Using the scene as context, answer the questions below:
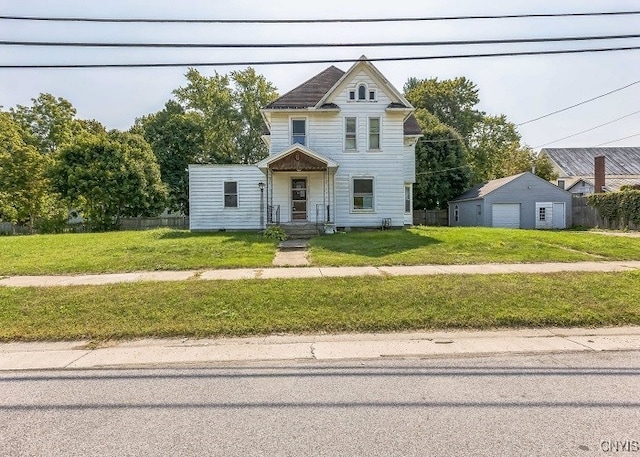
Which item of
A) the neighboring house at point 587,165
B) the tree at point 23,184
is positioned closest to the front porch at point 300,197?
the tree at point 23,184

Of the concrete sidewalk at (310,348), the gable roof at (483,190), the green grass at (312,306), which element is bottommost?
the concrete sidewalk at (310,348)

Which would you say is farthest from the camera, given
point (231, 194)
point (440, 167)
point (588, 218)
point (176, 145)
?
point (176, 145)

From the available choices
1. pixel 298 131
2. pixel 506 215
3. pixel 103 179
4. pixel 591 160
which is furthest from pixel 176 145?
pixel 591 160

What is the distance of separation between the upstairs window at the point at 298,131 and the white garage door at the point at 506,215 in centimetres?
1714

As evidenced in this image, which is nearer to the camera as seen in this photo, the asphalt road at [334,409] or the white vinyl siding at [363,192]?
the asphalt road at [334,409]

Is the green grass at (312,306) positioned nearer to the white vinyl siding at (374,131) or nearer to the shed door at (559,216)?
the white vinyl siding at (374,131)

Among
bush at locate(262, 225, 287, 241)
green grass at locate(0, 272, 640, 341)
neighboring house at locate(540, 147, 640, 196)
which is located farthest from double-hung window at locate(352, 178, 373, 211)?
neighboring house at locate(540, 147, 640, 196)

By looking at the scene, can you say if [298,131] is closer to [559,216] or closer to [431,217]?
[431,217]

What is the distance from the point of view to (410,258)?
38.2ft

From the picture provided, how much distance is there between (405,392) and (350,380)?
24.7 inches

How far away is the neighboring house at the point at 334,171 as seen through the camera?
19141 mm

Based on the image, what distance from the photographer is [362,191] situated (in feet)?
64.4

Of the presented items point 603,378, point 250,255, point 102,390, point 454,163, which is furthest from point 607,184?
point 102,390

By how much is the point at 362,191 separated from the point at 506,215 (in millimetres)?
15511
